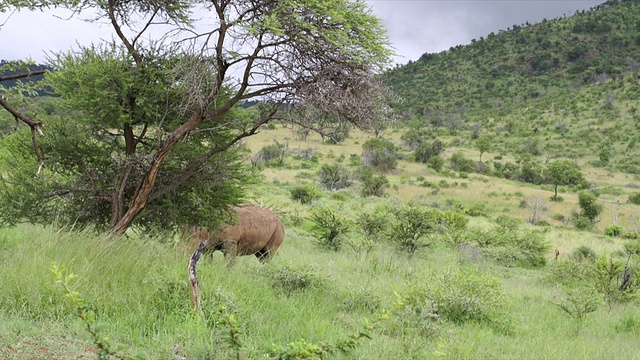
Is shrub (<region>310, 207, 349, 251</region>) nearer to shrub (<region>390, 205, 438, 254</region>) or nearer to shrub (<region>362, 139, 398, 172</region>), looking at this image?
shrub (<region>390, 205, 438, 254</region>)

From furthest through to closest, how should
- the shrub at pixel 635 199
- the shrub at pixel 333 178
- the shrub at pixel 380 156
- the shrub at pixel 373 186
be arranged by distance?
the shrub at pixel 380 156, the shrub at pixel 333 178, the shrub at pixel 635 199, the shrub at pixel 373 186

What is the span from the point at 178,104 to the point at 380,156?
1550 inches

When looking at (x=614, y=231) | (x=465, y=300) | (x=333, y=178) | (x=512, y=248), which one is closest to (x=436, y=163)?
(x=333, y=178)

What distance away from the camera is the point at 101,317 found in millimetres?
4730

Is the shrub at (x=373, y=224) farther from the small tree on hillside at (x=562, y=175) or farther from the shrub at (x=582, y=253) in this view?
the small tree on hillside at (x=562, y=175)

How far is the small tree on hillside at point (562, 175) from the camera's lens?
141 feet

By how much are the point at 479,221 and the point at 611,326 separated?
19.8 metres

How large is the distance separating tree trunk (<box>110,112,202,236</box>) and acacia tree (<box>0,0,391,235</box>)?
0.6 inches

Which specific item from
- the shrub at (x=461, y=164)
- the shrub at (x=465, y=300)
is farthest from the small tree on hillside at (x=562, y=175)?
the shrub at (x=465, y=300)

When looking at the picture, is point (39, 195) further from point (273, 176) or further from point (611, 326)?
point (273, 176)

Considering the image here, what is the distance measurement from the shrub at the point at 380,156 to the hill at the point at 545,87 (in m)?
17.8

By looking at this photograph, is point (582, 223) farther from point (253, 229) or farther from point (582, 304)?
point (253, 229)

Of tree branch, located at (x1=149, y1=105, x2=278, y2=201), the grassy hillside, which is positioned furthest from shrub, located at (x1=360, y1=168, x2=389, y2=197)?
tree branch, located at (x1=149, y1=105, x2=278, y2=201)

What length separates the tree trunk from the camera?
727 centimetres
